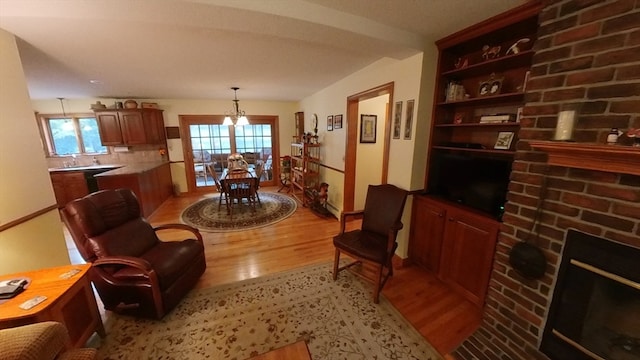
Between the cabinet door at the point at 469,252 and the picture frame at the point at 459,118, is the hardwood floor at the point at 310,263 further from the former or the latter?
the picture frame at the point at 459,118

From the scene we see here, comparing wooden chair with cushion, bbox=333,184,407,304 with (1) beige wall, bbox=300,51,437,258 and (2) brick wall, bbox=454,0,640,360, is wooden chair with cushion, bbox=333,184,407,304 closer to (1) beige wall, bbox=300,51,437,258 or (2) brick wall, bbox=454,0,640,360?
(1) beige wall, bbox=300,51,437,258

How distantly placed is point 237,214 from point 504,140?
3987 millimetres

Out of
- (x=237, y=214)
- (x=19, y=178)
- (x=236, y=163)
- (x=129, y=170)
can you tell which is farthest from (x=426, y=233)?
(x=129, y=170)

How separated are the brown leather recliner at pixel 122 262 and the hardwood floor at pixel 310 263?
449mm

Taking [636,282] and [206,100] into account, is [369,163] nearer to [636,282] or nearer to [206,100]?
[636,282]

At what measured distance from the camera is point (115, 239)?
192 cm

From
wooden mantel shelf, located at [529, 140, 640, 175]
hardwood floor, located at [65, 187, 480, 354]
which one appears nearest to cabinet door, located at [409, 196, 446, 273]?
hardwood floor, located at [65, 187, 480, 354]

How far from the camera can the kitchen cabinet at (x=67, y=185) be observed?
14.2 ft

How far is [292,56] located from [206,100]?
3.76 metres

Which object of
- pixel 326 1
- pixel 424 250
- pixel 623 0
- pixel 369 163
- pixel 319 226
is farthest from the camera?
pixel 369 163

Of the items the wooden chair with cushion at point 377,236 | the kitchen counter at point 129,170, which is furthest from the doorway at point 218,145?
the wooden chair with cushion at point 377,236

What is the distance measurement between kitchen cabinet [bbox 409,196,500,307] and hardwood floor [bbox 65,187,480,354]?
0.46ft

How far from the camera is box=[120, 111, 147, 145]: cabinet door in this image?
184 inches

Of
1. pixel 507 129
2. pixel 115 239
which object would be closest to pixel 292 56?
pixel 507 129
